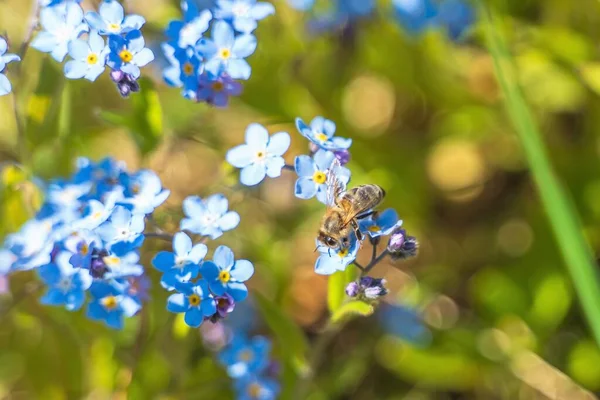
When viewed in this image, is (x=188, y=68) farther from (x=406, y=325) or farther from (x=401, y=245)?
(x=406, y=325)

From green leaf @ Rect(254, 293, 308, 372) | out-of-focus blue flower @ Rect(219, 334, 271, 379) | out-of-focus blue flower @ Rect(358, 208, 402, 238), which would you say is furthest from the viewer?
out-of-focus blue flower @ Rect(219, 334, 271, 379)

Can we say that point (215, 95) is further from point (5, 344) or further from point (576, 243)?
point (5, 344)

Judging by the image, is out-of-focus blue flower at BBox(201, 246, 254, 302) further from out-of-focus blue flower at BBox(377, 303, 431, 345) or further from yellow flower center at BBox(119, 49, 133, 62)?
out-of-focus blue flower at BBox(377, 303, 431, 345)

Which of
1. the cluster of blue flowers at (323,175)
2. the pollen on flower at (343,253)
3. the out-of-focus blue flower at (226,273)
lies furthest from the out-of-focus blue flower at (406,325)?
the out-of-focus blue flower at (226,273)

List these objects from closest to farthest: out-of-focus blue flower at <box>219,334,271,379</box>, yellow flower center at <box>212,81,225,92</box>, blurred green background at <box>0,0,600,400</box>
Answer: yellow flower center at <box>212,81,225,92</box>, out-of-focus blue flower at <box>219,334,271,379</box>, blurred green background at <box>0,0,600,400</box>

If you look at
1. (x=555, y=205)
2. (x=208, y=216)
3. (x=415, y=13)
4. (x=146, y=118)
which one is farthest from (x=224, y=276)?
(x=415, y=13)

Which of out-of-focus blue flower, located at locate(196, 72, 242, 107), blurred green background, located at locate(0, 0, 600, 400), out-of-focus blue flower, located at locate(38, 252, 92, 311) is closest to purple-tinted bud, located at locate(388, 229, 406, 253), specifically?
blurred green background, located at locate(0, 0, 600, 400)
